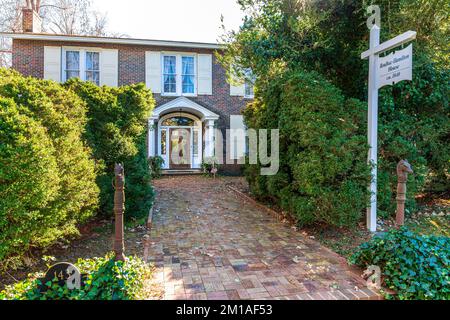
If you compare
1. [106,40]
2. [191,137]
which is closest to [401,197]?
[191,137]

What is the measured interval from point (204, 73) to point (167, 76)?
1714 mm

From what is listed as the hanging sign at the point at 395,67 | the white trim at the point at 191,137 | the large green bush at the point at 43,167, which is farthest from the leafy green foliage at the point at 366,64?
the white trim at the point at 191,137

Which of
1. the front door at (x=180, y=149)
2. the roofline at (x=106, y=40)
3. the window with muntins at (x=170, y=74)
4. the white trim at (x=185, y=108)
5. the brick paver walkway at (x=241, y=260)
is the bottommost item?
the brick paver walkway at (x=241, y=260)

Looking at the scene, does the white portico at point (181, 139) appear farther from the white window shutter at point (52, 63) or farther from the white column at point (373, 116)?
the white column at point (373, 116)

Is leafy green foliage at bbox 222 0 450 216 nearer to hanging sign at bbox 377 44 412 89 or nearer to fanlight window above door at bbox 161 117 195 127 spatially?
hanging sign at bbox 377 44 412 89

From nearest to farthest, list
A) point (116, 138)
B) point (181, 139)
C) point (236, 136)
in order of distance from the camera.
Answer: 1. point (116, 138)
2. point (236, 136)
3. point (181, 139)

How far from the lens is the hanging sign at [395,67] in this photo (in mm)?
3932

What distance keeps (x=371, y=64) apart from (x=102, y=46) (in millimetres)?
11187

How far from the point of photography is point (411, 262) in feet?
9.32

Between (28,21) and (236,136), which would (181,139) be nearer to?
(236,136)

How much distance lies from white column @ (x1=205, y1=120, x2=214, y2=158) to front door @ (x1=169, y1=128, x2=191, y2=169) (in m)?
1.13

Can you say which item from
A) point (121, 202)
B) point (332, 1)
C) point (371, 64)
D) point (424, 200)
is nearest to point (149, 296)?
point (121, 202)

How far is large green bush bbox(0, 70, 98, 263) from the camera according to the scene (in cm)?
292

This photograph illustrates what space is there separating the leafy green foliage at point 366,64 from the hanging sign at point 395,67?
3.45ft
